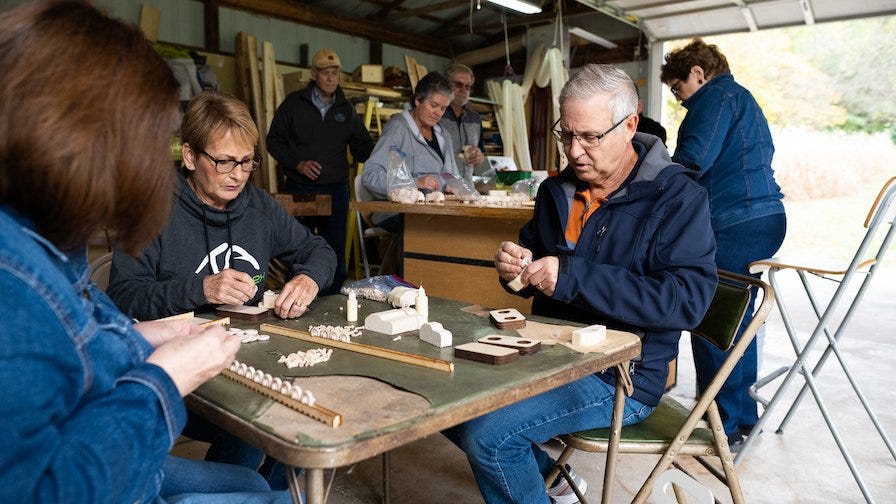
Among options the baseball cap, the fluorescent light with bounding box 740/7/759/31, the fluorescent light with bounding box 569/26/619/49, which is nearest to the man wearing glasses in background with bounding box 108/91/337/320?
the baseball cap

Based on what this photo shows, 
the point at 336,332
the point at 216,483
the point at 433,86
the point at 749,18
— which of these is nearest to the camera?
the point at 216,483

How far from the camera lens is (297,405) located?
1.23m

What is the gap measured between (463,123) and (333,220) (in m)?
1.56

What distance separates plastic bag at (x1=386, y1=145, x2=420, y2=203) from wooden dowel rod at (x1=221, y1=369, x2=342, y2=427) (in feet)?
9.69

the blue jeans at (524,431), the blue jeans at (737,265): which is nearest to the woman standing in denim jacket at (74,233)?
the blue jeans at (524,431)

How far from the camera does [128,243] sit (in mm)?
1065

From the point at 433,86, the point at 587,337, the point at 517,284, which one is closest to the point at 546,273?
the point at 517,284

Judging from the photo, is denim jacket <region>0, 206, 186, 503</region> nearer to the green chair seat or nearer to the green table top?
the green table top

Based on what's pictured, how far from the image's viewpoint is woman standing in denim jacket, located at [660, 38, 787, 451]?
3398mm

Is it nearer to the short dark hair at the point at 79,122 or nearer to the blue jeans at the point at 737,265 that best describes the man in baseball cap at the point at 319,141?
the blue jeans at the point at 737,265

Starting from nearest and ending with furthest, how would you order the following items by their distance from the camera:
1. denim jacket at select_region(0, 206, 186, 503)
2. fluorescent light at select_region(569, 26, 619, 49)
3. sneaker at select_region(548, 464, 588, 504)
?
denim jacket at select_region(0, 206, 186, 503) < sneaker at select_region(548, 464, 588, 504) < fluorescent light at select_region(569, 26, 619, 49)

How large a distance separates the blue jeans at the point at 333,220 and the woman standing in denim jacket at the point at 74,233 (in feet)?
16.2

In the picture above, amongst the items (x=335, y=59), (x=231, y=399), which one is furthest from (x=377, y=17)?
(x=231, y=399)

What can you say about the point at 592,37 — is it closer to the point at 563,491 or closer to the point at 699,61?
the point at 699,61
